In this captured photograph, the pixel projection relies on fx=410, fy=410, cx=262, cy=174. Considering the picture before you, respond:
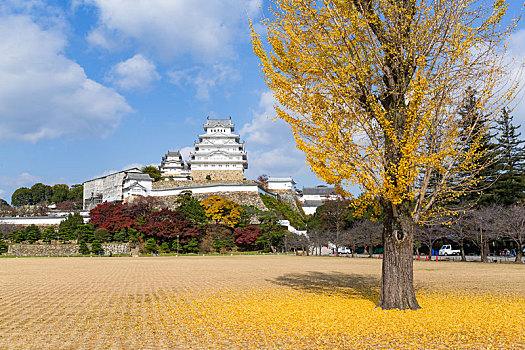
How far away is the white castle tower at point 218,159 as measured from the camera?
2825 inches

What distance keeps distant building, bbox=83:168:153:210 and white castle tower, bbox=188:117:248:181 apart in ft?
29.9

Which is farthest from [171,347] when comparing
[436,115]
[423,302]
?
[436,115]

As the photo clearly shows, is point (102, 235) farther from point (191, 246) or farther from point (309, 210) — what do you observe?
point (309, 210)

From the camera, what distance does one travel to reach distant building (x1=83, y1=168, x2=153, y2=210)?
2549 inches

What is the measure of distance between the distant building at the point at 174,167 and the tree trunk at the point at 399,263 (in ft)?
246

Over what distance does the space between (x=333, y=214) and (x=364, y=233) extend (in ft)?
36.1

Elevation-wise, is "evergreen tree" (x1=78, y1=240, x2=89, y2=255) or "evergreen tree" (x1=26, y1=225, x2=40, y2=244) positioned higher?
"evergreen tree" (x1=26, y1=225, x2=40, y2=244)

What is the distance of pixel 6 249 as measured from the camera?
4766 centimetres

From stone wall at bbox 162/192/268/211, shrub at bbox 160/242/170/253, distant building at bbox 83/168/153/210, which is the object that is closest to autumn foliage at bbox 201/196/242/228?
shrub at bbox 160/242/170/253

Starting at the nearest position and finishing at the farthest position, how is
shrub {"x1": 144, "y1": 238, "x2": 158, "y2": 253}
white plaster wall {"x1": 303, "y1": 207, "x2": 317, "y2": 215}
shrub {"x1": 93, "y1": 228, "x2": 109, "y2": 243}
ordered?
shrub {"x1": 144, "y1": 238, "x2": 158, "y2": 253}
shrub {"x1": 93, "y1": 228, "x2": 109, "y2": 243}
white plaster wall {"x1": 303, "y1": 207, "x2": 317, "y2": 215}

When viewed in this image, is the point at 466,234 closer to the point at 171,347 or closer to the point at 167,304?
the point at 167,304

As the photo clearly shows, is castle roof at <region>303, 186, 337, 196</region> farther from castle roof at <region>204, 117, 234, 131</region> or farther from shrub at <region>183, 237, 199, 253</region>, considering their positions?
shrub at <region>183, 237, 199, 253</region>

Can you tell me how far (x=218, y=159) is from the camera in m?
72.0

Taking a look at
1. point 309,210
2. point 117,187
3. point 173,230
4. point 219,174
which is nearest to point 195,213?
point 173,230
